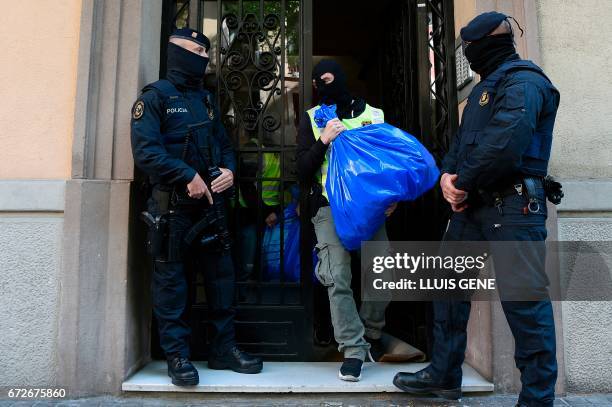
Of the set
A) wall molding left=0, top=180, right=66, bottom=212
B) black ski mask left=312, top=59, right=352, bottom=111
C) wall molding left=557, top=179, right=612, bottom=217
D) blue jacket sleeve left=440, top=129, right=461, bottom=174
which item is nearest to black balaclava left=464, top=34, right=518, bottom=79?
blue jacket sleeve left=440, top=129, right=461, bottom=174

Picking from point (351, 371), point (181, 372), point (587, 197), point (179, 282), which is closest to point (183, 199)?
point (179, 282)

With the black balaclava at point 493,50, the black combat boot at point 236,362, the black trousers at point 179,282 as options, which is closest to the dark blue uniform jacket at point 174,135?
the black trousers at point 179,282

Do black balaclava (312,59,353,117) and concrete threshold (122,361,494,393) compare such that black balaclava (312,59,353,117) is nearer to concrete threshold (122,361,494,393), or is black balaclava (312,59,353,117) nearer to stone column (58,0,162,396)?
stone column (58,0,162,396)

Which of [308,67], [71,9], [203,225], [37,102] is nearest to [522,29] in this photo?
[308,67]

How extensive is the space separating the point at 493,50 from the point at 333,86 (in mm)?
1090

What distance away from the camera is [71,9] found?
3281 millimetres

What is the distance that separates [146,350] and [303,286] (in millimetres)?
1239

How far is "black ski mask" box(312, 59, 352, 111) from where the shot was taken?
3.29 metres

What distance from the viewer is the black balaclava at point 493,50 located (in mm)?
2551

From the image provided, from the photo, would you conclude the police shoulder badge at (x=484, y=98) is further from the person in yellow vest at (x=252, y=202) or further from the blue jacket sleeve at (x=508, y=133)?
the person in yellow vest at (x=252, y=202)

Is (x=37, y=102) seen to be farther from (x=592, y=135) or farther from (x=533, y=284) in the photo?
(x=592, y=135)

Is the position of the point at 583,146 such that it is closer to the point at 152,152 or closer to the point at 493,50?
the point at 493,50

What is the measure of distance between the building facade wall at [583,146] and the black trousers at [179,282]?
7.35 ft

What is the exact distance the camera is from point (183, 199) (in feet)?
9.84
